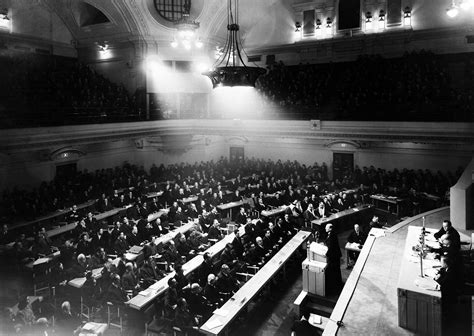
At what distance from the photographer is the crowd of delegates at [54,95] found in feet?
44.0

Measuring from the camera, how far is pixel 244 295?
8.04 metres

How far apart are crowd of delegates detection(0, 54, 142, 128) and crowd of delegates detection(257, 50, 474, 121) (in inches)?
317

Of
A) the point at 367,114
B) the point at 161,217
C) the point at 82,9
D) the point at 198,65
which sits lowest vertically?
the point at 161,217

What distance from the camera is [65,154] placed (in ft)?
55.2

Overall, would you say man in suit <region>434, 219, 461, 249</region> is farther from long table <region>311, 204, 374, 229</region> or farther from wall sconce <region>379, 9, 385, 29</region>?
wall sconce <region>379, 9, 385, 29</region>

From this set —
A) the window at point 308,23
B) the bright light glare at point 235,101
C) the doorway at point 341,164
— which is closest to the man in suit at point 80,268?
the bright light glare at point 235,101

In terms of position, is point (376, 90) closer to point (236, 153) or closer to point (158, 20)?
point (236, 153)

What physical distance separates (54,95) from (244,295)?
1259cm

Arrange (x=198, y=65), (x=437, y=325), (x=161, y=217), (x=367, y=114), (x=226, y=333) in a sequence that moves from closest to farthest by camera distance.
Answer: (x=437, y=325), (x=226, y=333), (x=161, y=217), (x=367, y=114), (x=198, y=65)

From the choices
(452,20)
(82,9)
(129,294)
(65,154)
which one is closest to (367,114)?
(452,20)

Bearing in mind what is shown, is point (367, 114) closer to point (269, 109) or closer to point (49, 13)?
point (269, 109)

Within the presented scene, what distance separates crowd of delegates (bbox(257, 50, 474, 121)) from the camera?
15203 mm

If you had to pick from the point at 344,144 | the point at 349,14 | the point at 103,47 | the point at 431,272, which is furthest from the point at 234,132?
the point at 431,272

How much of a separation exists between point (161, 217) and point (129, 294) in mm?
4916
